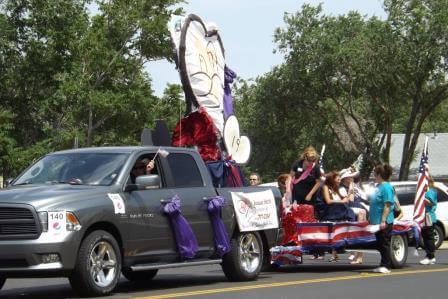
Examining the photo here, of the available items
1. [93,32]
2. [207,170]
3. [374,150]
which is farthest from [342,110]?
[207,170]

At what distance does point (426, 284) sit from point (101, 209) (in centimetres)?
489

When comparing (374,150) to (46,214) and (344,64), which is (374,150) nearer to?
(344,64)

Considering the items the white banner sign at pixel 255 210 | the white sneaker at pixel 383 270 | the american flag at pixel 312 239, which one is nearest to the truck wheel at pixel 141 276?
the white banner sign at pixel 255 210

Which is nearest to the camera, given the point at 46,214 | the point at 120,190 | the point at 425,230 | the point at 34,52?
the point at 46,214

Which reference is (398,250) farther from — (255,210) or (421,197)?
(255,210)

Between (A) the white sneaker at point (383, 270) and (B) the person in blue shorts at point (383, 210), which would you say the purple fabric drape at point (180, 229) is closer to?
(A) the white sneaker at point (383, 270)

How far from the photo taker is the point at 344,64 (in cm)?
5025

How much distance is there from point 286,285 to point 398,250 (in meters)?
3.93

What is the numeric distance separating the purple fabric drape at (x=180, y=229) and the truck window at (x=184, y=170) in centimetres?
51

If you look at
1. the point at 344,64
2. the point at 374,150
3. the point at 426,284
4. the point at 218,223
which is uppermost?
the point at 344,64

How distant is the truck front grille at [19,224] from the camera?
11023mm

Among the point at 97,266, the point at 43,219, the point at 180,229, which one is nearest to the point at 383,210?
the point at 180,229

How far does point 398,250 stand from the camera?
1677cm

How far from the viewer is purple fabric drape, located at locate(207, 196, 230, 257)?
13.4m
